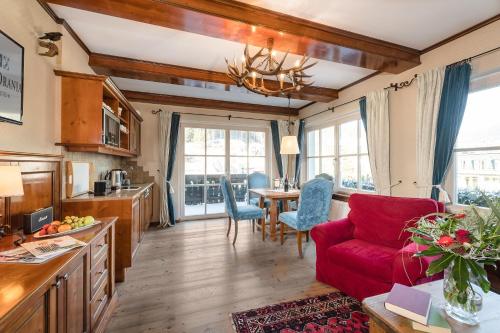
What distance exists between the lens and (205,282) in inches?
95.2

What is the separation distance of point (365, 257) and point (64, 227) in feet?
7.75

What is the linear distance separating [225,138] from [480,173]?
13.8 ft

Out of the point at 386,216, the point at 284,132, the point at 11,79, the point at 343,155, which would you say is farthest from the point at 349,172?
the point at 11,79

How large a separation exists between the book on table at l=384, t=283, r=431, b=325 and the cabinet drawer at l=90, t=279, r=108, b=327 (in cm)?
183

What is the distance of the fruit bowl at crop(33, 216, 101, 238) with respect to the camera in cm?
146

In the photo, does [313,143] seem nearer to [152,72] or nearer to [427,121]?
[427,121]

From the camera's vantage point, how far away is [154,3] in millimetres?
1752

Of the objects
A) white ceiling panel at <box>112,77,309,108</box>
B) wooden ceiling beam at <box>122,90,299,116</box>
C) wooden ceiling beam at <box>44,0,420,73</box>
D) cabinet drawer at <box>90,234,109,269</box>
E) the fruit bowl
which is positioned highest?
white ceiling panel at <box>112,77,309,108</box>

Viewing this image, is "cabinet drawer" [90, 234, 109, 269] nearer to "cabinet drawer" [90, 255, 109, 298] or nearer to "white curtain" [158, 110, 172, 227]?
"cabinet drawer" [90, 255, 109, 298]

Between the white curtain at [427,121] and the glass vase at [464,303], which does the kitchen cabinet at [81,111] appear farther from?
the white curtain at [427,121]

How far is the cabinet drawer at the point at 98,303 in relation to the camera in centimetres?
156

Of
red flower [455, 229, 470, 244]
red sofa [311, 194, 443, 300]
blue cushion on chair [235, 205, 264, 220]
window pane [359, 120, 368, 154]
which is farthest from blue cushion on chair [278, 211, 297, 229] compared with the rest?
red flower [455, 229, 470, 244]

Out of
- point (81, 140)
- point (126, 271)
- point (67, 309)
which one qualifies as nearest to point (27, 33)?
point (81, 140)

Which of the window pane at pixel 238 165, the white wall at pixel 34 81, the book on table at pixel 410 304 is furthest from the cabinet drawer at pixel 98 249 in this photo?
the window pane at pixel 238 165
